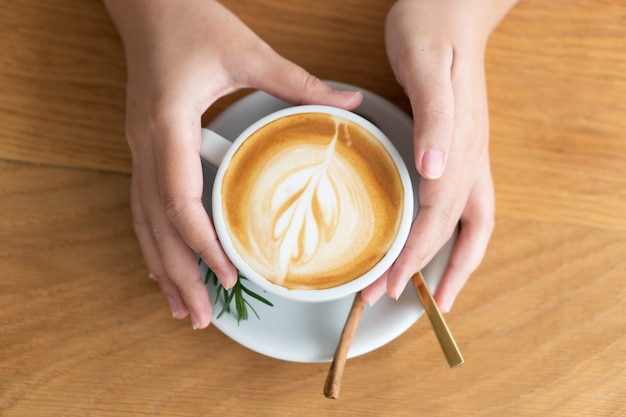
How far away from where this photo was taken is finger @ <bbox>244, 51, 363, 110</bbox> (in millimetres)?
807

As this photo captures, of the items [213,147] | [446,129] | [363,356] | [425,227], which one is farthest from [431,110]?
[363,356]

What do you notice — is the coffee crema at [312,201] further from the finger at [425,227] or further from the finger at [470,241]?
the finger at [470,241]

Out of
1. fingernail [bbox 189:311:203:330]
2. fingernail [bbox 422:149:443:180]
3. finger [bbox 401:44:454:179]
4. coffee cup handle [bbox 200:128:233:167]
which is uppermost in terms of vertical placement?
finger [bbox 401:44:454:179]

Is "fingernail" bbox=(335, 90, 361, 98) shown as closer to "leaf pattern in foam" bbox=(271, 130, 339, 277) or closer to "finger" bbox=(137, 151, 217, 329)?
"leaf pattern in foam" bbox=(271, 130, 339, 277)

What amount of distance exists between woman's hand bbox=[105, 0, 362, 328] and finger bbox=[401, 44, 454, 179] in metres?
0.08

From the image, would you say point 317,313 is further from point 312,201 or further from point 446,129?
point 446,129

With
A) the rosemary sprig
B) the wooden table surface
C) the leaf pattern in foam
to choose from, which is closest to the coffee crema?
the leaf pattern in foam

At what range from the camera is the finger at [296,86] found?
807 mm

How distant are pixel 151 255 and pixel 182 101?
0.23 metres

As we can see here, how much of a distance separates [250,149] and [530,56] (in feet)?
1.57

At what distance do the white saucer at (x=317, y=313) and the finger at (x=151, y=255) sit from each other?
0.16 ft

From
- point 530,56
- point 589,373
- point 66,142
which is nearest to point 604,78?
point 530,56

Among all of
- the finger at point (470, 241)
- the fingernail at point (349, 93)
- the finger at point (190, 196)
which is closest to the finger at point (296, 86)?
the fingernail at point (349, 93)

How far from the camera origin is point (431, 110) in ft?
2.51
